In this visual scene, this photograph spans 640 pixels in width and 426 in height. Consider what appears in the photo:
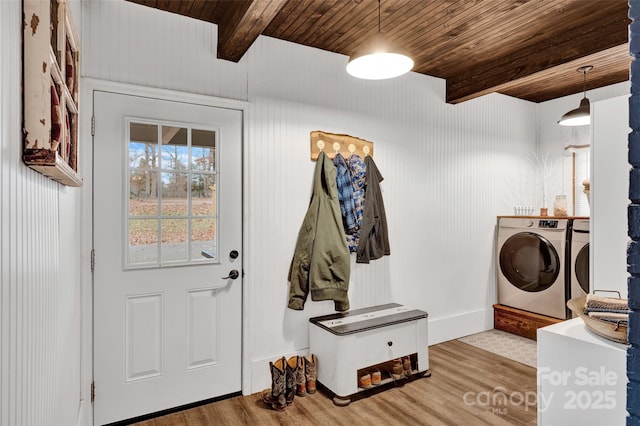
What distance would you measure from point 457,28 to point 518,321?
2833 mm

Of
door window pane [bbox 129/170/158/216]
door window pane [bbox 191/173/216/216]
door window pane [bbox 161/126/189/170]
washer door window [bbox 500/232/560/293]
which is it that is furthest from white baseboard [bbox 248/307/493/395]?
door window pane [bbox 161/126/189/170]

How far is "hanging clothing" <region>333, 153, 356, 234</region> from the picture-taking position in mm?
3025

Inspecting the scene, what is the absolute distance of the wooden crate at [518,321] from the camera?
3.66m

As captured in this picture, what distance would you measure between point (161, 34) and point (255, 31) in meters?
0.63

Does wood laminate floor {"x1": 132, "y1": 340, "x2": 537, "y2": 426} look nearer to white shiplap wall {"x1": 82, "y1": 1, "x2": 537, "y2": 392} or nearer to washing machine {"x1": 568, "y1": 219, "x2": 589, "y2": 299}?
white shiplap wall {"x1": 82, "y1": 1, "x2": 537, "y2": 392}

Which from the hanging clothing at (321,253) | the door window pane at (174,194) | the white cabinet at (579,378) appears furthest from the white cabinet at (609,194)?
the door window pane at (174,194)

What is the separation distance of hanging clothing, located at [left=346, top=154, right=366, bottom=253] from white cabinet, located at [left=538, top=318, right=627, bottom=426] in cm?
165

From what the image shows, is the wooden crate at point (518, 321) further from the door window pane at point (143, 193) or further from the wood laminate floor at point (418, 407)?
the door window pane at point (143, 193)

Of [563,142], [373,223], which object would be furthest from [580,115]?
[373,223]

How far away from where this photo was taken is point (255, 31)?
225 cm

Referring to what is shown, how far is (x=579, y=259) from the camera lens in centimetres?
349

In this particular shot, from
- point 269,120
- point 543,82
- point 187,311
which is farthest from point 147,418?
point 543,82

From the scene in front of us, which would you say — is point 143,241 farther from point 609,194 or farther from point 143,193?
point 609,194

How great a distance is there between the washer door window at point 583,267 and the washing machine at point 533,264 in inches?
4.5
